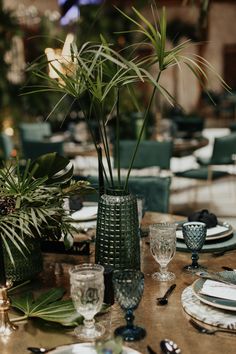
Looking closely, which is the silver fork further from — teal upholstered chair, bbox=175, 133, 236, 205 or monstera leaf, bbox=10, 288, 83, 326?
teal upholstered chair, bbox=175, 133, 236, 205

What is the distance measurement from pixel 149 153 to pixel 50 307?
128 inches

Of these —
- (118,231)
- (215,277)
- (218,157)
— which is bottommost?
(218,157)

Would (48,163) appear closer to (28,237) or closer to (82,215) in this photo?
(28,237)

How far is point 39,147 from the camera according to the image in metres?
4.78

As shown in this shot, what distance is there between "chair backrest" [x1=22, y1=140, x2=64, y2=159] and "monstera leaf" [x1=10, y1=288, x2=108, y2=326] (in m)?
3.26

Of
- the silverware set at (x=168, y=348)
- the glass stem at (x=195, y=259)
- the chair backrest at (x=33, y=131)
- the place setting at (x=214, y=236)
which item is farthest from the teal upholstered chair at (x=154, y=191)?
the chair backrest at (x=33, y=131)

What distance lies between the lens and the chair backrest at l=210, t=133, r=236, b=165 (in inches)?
189

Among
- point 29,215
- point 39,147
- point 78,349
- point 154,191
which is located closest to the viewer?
point 78,349

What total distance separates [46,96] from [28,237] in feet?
21.7

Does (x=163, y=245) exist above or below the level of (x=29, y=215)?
below

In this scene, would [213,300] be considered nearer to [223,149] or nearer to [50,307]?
[50,307]

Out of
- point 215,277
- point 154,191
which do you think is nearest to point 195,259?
point 215,277

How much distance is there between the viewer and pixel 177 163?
25.8 ft

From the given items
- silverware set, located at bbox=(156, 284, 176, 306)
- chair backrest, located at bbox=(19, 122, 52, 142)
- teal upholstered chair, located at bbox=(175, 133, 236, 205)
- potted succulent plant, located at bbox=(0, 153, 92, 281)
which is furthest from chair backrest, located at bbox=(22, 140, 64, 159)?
silverware set, located at bbox=(156, 284, 176, 306)
